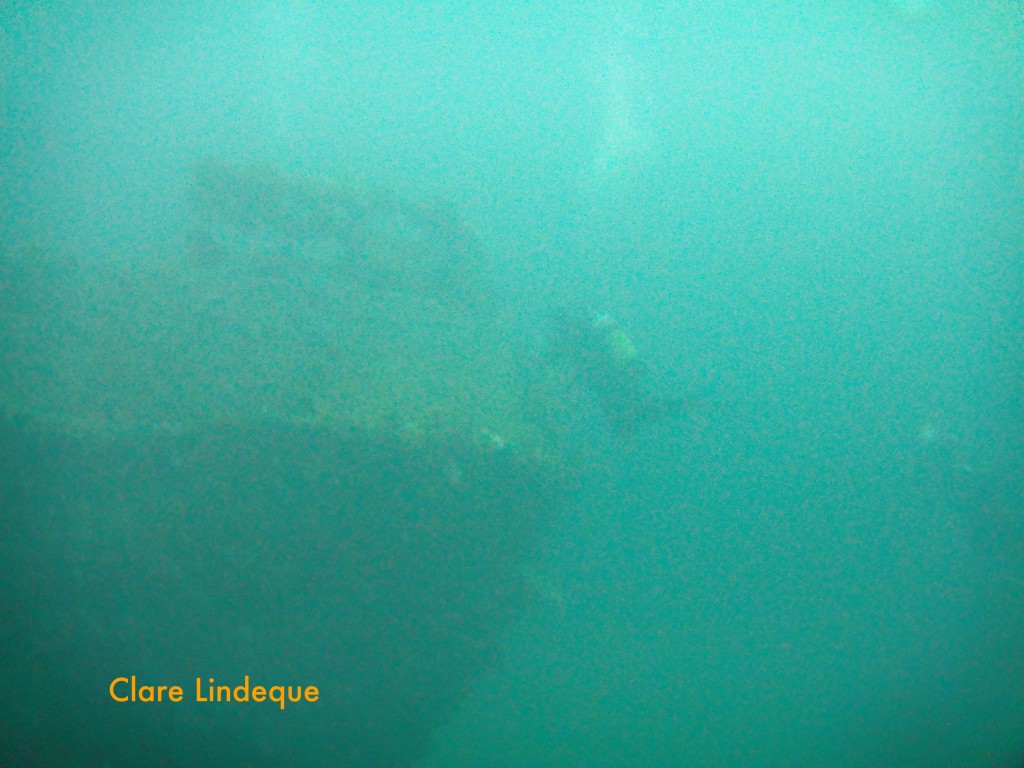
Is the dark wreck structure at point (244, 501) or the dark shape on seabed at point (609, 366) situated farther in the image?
the dark shape on seabed at point (609, 366)

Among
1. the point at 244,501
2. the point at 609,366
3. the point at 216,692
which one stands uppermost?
the point at 609,366

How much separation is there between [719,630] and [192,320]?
520 centimetres

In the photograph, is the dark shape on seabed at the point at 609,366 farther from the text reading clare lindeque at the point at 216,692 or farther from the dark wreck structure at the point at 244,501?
the text reading clare lindeque at the point at 216,692

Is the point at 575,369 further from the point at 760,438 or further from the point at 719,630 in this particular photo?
the point at 719,630

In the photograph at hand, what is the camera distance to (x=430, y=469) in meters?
3.30

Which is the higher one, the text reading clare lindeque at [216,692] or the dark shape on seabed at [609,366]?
the dark shape on seabed at [609,366]

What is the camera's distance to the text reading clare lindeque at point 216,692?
9.80ft

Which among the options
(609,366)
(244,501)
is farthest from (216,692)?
(609,366)

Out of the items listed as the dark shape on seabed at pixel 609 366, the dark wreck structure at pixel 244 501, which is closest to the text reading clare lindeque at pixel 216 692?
the dark wreck structure at pixel 244 501

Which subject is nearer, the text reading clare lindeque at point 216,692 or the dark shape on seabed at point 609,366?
the text reading clare lindeque at point 216,692

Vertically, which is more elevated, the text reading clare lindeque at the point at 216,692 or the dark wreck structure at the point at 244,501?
the dark wreck structure at the point at 244,501

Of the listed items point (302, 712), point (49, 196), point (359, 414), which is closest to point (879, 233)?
point (359, 414)

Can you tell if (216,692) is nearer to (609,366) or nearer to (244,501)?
(244,501)

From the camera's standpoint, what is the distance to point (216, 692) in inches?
122
